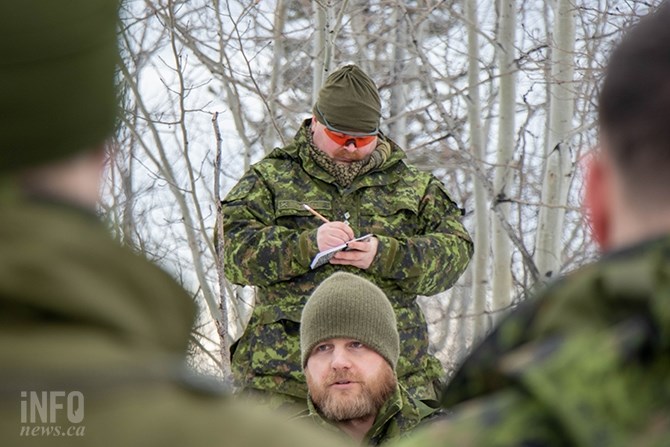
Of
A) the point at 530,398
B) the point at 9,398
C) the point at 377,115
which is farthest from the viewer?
the point at 377,115

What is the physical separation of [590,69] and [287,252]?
263 centimetres

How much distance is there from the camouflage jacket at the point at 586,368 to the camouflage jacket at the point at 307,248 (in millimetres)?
3646

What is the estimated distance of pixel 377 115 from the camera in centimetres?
551

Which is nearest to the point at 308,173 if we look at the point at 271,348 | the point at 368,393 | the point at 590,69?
the point at 271,348

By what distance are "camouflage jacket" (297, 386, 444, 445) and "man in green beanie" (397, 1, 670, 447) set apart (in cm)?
301

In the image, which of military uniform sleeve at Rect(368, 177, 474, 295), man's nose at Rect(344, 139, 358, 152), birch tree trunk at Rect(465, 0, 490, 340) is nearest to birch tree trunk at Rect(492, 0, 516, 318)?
birch tree trunk at Rect(465, 0, 490, 340)

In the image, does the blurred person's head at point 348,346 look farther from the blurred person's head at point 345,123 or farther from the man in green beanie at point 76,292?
the man in green beanie at point 76,292

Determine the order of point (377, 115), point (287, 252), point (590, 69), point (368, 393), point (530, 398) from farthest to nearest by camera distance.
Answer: point (590, 69) < point (377, 115) < point (287, 252) < point (368, 393) < point (530, 398)

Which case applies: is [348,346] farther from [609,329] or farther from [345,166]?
[609,329]

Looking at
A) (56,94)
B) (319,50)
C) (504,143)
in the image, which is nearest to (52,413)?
(56,94)

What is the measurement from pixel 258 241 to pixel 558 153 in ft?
8.81

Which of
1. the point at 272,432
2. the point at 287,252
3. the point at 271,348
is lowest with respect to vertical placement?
the point at 272,432

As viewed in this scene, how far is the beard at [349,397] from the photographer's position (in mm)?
4449

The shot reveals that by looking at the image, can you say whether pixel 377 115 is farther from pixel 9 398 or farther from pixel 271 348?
pixel 9 398
